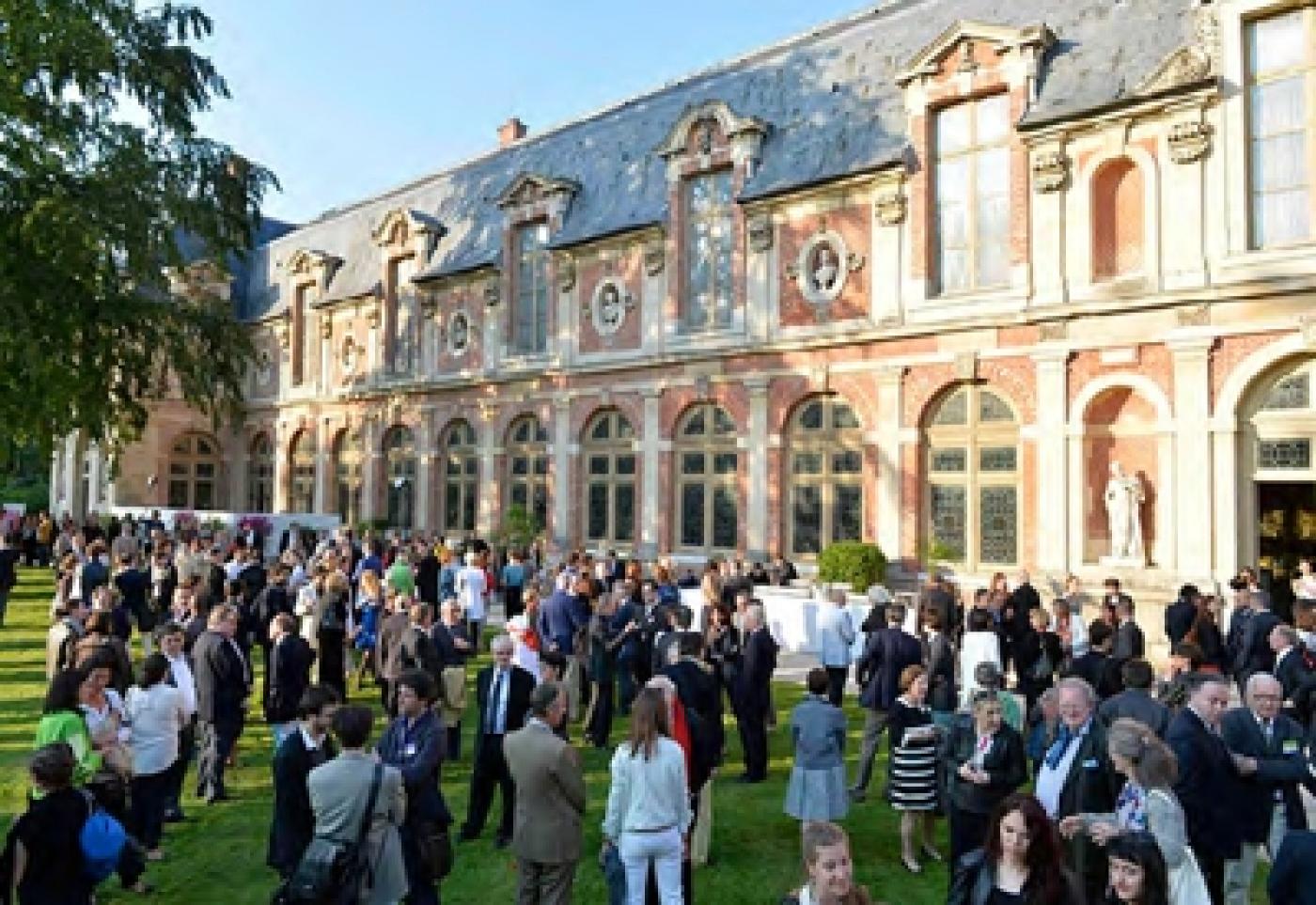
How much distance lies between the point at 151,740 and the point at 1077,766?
5.83 m

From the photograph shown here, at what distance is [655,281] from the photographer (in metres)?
23.2

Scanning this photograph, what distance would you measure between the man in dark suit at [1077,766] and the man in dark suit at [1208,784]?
0.60m

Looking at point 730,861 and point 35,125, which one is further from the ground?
point 35,125

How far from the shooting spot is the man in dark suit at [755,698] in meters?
9.21

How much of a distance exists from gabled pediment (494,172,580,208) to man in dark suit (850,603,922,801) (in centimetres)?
1918

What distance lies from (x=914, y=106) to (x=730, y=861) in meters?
15.4

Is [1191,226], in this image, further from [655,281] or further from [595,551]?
[595,551]

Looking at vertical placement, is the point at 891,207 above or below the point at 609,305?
above

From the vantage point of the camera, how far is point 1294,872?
13.0 ft

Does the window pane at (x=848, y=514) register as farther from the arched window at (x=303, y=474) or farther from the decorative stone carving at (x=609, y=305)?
the arched window at (x=303, y=474)

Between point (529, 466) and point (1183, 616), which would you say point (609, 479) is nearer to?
point (529, 466)

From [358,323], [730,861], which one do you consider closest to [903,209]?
[730,861]

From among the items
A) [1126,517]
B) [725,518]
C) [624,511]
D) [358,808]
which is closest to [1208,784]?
[358,808]

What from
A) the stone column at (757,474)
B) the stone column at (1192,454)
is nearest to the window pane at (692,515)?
the stone column at (757,474)
